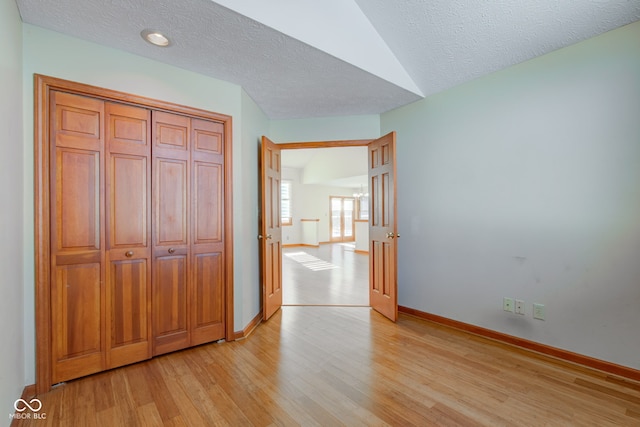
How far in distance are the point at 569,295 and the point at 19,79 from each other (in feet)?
13.4

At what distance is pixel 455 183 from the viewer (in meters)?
2.86

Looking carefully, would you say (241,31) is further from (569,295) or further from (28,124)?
(569,295)

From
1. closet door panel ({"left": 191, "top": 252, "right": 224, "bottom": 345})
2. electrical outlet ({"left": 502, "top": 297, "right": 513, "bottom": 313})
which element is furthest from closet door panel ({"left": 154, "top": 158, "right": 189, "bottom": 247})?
electrical outlet ({"left": 502, "top": 297, "right": 513, "bottom": 313})

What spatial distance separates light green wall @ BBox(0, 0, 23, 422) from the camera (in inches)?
54.1

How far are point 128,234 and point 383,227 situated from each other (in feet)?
7.97

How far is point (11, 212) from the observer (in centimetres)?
151

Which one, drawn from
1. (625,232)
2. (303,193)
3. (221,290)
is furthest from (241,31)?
(303,193)

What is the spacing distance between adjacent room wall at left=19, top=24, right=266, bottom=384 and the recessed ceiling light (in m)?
0.28

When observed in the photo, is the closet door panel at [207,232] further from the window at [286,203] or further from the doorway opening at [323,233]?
the window at [286,203]

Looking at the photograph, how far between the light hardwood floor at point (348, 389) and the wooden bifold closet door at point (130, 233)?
229 mm

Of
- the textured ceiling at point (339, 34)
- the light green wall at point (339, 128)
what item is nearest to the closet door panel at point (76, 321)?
the textured ceiling at point (339, 34)

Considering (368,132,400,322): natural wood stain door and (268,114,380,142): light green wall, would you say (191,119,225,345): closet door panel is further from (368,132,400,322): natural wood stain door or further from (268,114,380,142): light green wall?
(368,132,400,322): natural wood stain door

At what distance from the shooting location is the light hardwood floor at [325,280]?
3776 mm

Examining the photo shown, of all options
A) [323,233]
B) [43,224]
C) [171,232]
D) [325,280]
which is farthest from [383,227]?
[323,233]
